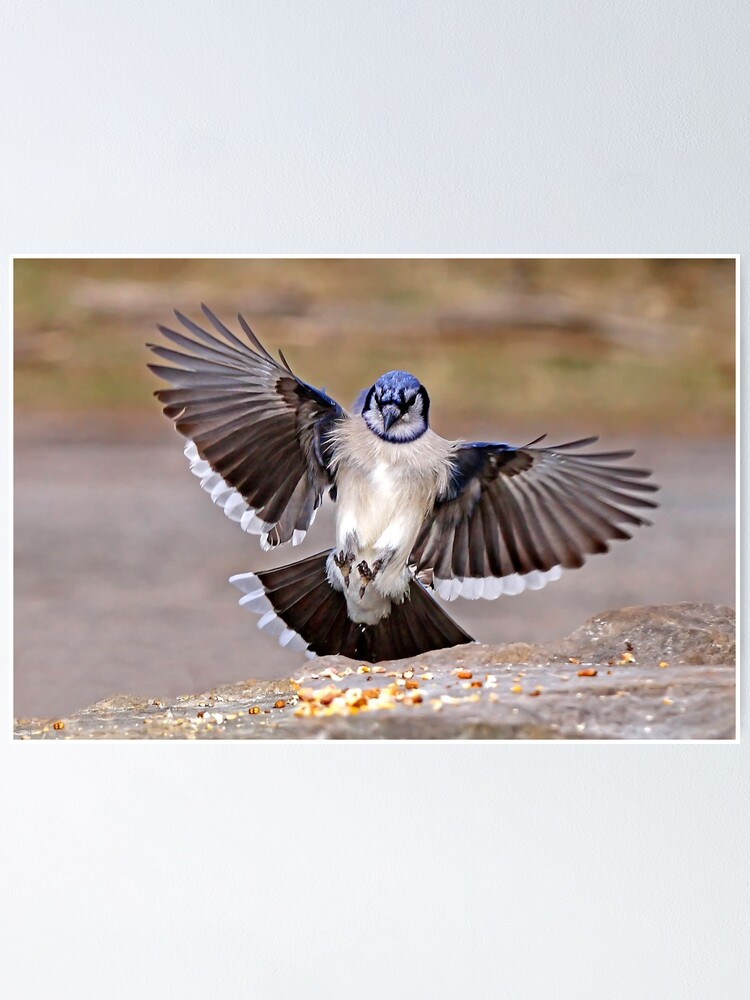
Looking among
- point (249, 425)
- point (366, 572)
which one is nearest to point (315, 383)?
point (249, 425)

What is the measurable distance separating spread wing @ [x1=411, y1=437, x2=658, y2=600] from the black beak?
15cm

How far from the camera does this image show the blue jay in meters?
2.21

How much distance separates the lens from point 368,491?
7.27 ft

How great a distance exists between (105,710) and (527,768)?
0.85 m

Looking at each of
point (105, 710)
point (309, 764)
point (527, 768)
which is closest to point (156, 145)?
point (105, 710)

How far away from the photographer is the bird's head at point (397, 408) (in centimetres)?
220

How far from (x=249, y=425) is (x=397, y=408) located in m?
0.30

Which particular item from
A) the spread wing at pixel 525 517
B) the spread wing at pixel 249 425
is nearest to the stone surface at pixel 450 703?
the spread wing at pixel 525 517

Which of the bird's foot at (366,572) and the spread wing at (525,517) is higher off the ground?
the spread wing at (525,517)

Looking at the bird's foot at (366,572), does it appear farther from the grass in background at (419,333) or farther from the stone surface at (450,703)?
the grass in background at (419,333)

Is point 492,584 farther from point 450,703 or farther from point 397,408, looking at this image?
point 397,408

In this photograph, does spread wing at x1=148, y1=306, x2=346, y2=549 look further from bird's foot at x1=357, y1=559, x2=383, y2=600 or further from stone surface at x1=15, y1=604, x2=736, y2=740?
stone surface at x1=15, y1=604, x2=736, y2=740

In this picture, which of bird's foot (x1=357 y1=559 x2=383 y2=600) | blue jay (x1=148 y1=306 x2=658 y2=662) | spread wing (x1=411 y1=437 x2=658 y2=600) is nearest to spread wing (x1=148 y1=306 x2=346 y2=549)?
blue jay (x1=148 y1=306 x2=658 y2=662)

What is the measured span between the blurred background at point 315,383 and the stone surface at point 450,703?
1.5 inches
